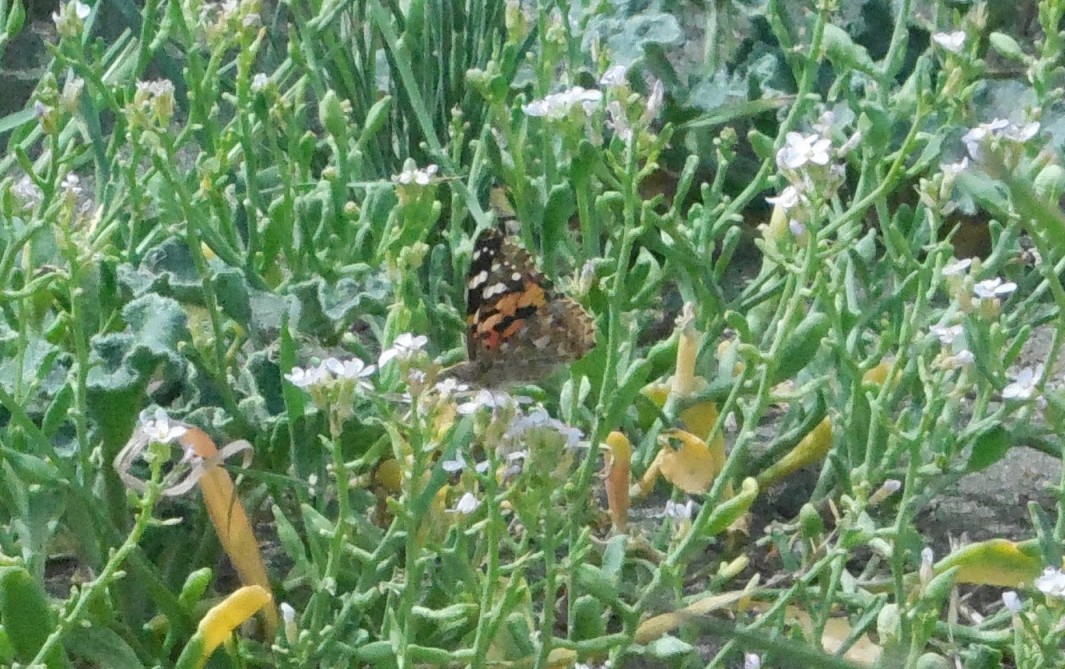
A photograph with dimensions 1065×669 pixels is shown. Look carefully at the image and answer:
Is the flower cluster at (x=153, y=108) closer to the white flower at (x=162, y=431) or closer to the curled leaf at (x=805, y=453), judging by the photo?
the white flower at (x=162, y=431)

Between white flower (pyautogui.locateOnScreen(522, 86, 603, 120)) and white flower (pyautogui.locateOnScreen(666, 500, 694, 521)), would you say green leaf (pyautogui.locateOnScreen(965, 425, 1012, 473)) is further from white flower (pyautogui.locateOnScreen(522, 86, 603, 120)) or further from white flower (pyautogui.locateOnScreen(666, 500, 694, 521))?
white flower (pyautogui.locateOnScreen(522, 86, 603, 120))

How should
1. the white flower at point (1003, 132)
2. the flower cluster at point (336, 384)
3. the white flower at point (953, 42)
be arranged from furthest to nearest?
1. the white flower at point (953, 42)
2. the white flower at point (1003, 132)
3. the flower cluster at point (336, 384)

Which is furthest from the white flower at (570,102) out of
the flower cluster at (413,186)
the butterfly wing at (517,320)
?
the butterfly wing at (517,320)

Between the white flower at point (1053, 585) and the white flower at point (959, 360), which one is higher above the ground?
the white flower at point (959, 360)

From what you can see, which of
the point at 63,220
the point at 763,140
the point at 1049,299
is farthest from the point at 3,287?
the point at 1049,299

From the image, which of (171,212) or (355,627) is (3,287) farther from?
(355,627)

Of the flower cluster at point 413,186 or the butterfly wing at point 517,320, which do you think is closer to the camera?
the flower cluster at point 413,186

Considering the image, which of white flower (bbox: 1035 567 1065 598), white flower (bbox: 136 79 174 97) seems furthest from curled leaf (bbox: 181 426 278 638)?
white flower (bbox: 1035 567 1065 598)

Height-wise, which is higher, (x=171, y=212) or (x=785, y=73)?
(x=171, y=212)

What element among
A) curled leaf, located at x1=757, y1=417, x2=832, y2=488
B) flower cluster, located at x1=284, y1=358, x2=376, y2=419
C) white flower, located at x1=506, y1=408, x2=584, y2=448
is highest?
flower cluster, located at x1=284, y1=358, x2=376, y2=419
